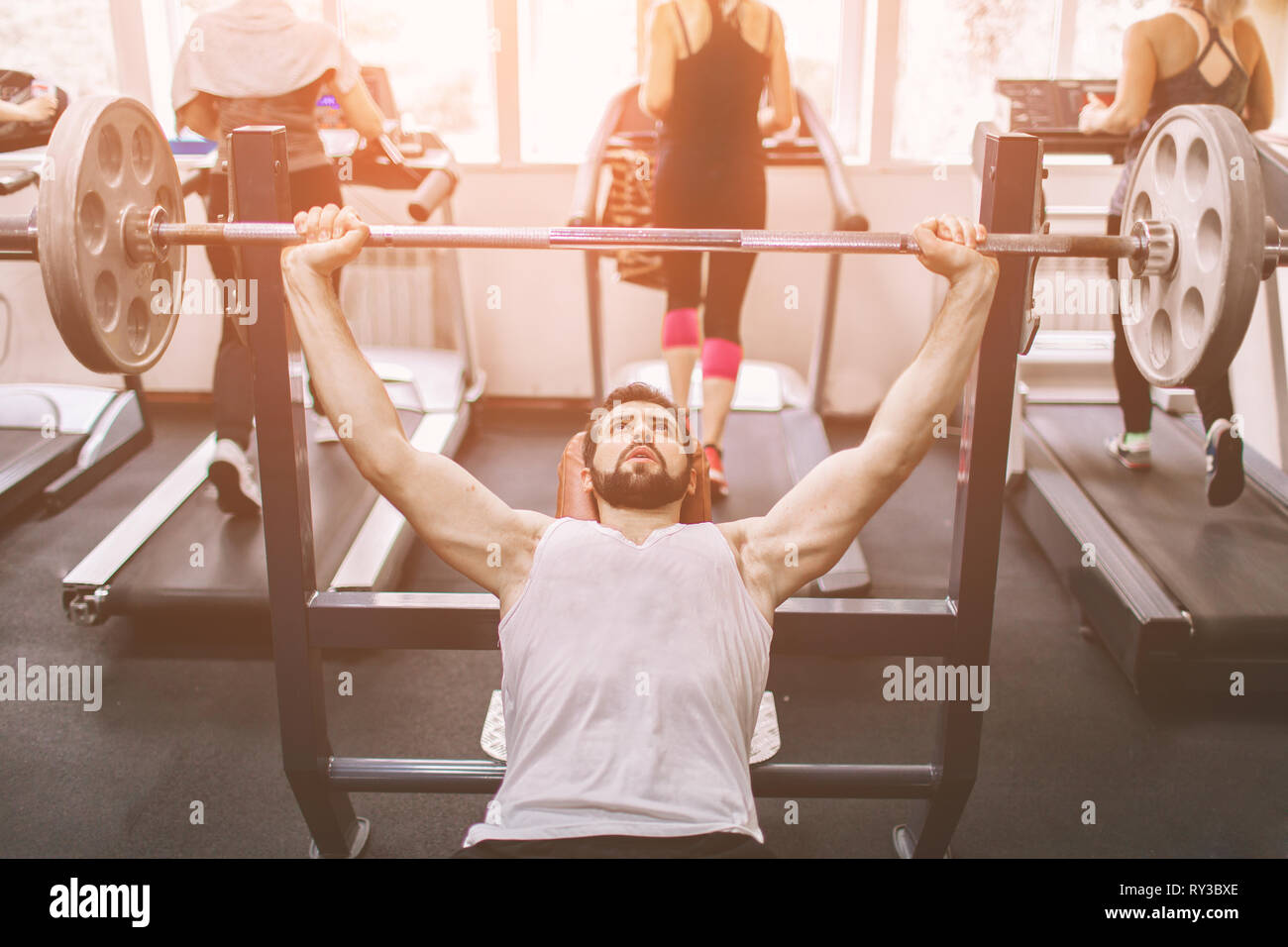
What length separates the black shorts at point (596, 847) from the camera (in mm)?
1259

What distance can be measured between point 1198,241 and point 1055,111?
218cm

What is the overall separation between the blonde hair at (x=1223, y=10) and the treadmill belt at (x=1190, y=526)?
1271 mm

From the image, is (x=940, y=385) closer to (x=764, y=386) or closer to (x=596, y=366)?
(x=596, y=366)

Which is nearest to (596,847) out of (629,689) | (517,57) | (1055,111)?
(629,689)

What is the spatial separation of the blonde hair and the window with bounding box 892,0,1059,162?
147 centimetres

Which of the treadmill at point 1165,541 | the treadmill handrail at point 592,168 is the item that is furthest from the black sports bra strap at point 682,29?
the treadmill at point 1165,541

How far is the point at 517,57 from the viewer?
422 centimetres

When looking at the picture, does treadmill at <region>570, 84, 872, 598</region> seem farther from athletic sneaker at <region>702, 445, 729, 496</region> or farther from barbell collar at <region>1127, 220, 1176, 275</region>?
barbell collar at <region>1127, 220, 1176, 275</region>

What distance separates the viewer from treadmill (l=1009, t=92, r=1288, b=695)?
2.37m

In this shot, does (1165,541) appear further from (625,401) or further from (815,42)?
(815,42)

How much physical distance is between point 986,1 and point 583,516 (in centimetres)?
354
